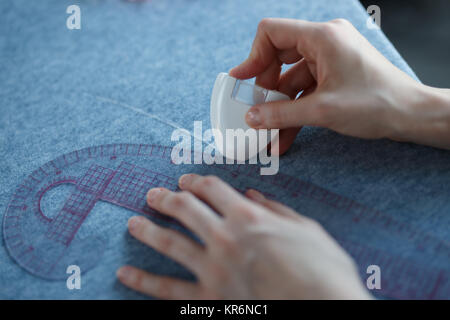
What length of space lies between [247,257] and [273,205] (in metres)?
0.12

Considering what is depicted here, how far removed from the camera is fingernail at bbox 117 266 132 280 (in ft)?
1.81

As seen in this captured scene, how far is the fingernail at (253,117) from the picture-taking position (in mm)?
616

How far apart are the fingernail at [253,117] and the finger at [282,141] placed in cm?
6

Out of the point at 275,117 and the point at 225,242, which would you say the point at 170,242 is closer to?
the point at 225,242

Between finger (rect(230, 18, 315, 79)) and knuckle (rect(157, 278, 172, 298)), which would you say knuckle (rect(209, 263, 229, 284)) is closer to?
knuckle (rect(157, 278, 172, 298))

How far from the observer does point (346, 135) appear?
2.27 feet

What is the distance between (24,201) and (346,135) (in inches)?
22.4

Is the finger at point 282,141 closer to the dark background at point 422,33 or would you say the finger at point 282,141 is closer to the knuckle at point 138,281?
the knuckle at point 138,281

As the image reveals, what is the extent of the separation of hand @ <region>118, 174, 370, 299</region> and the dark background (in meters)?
1.02

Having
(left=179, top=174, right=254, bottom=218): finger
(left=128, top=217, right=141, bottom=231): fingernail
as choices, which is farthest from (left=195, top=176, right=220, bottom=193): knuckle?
(left=128, top=217, right=141, bottom=231): fingernail

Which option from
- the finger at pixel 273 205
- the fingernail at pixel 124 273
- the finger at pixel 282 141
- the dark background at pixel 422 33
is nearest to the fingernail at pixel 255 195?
the finger at pixel 273 205

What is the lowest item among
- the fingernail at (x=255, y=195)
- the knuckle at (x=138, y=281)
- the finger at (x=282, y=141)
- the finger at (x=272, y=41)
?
the knuckle at (x=138, y=281)
